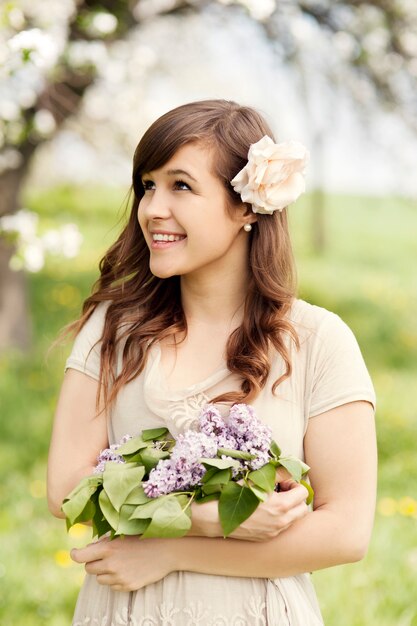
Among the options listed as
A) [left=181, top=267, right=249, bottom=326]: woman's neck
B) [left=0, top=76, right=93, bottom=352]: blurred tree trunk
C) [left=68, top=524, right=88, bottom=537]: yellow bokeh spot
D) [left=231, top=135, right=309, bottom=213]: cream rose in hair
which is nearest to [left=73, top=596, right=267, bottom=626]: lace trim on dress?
[left=181, top=267, right=249, bottom=326]: woman's neck

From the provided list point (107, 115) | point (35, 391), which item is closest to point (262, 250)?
point (35, 391)

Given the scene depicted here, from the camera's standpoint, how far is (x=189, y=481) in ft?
6.40

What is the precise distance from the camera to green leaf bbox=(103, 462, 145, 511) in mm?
1958

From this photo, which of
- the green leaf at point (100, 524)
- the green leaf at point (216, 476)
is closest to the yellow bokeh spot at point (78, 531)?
the green leaf at point (100, 524)

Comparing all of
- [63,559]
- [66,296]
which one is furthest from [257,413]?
[66,296]

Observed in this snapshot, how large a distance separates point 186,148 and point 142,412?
2.23 feet

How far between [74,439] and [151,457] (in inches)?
14.3

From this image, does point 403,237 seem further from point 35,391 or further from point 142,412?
point 142,412

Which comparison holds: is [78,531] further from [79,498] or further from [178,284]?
[79,498]

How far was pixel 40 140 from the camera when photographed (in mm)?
6984

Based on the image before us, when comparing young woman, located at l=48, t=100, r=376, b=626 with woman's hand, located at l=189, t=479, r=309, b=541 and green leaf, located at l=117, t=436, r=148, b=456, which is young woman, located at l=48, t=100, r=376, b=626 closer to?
woman's hand, located at l=189, t=479, r=309, b=541

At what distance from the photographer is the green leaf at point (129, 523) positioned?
196 centimetres

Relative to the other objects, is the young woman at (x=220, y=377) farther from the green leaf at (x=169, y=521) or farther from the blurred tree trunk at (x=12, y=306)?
the blurred tree trunk at (x=12, y=306)

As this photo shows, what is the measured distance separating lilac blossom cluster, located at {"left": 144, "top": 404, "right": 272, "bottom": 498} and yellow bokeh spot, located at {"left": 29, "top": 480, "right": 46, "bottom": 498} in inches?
131
